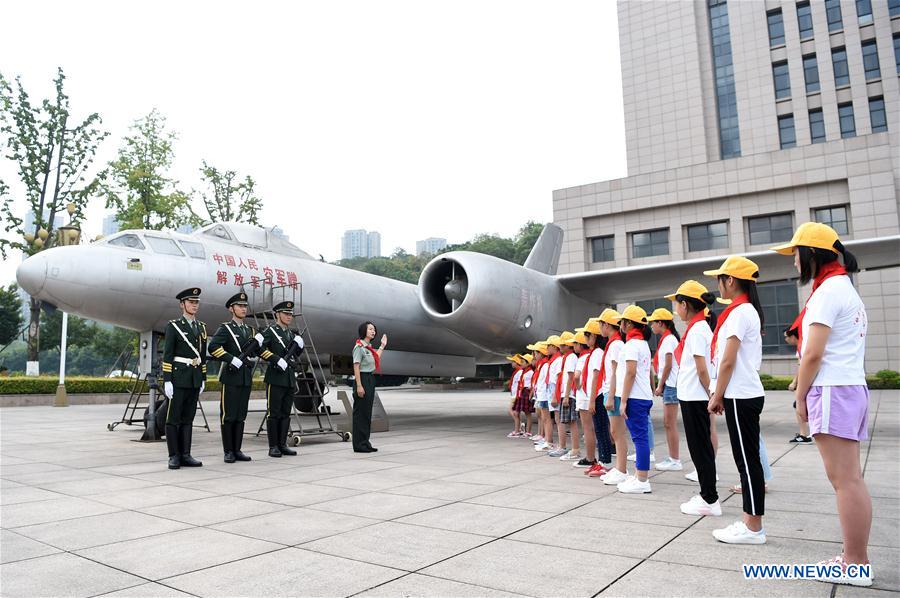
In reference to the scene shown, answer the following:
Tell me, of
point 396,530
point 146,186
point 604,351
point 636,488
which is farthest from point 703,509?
point 146,186

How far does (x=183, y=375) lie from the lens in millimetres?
6566

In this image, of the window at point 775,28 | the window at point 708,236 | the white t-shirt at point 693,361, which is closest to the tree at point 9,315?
the window at point 708,236

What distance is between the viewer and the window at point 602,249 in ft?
108

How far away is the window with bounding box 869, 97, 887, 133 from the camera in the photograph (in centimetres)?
3017

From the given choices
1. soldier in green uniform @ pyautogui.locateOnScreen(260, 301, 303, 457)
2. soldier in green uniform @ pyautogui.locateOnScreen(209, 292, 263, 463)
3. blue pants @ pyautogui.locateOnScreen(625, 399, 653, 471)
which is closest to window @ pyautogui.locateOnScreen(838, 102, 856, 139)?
blue pants @ pyautogui.locateOnScreen(625, 399, 653, 471)

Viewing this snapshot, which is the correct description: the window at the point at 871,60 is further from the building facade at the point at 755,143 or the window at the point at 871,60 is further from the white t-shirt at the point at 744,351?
the white t-shirt at the point at 744,351

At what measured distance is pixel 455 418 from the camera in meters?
13.5

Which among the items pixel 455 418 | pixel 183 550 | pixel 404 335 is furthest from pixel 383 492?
pixel 455 418

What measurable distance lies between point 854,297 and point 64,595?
4.04 meters

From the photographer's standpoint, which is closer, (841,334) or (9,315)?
(841,334)

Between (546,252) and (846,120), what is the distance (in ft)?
90.1

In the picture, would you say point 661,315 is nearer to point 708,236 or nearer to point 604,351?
point 604,351

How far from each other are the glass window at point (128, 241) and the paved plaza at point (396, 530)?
3.06 m

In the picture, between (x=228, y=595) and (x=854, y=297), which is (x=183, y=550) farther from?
(x=854, y=297)
